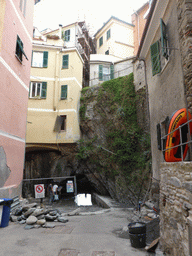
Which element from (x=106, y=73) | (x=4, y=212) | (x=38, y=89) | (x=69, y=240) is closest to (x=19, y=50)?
(x=38, y=89)

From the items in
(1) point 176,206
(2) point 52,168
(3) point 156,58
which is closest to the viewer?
(1) point 176,206

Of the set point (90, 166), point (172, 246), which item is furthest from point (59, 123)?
point (172, 246)

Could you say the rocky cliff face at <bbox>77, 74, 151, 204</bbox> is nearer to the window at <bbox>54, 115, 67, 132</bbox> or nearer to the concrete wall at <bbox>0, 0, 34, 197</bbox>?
the window at <bbox>54, 115, 67, 132</bbox>

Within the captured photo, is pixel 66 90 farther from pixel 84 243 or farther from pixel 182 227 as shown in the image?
pixel 182 227

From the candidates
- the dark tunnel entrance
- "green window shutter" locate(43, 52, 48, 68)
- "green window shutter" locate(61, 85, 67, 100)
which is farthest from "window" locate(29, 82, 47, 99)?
the dark tunnel entrance

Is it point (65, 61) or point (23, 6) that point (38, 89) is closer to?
point (65, 61)

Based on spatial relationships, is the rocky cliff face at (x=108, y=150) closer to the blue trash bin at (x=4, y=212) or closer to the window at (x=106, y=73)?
the window at (x=106, y=73)

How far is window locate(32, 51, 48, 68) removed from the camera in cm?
2003

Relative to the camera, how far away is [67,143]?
18781 millimetres

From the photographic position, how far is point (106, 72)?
2386 cm

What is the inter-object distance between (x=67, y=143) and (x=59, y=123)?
6.89 ft

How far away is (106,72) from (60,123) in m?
9.42

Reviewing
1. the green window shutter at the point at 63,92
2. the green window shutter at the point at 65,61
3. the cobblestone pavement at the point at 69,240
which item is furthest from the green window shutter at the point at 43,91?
the cobblestone pavement at the point at 69,240

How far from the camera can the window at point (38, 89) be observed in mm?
19422
